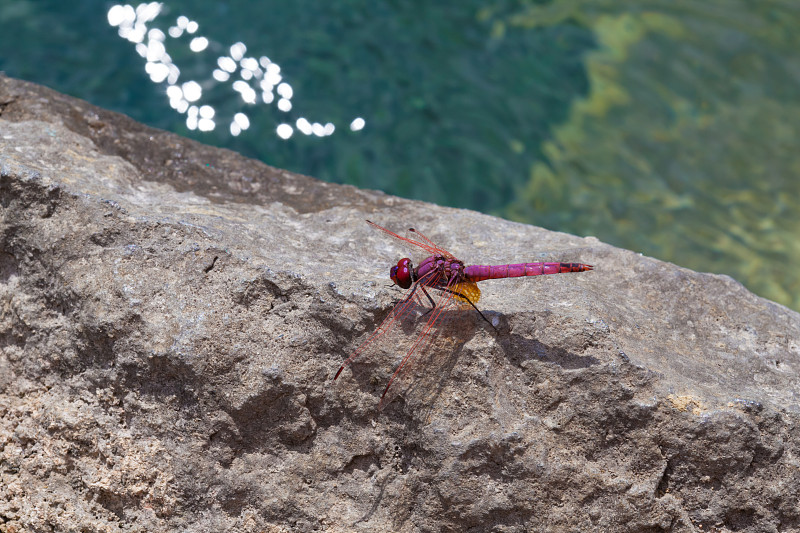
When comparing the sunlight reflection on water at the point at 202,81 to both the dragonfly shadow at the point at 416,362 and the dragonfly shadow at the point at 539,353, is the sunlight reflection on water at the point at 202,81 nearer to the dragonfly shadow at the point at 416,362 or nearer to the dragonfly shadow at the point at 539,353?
the dragonfly shadow at the point at 416,362

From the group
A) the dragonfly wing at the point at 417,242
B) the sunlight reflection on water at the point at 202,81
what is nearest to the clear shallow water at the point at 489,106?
the sunlight reflection on water at the point at 202,81

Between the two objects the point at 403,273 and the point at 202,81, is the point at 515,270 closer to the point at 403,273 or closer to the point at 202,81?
the point at 403,273

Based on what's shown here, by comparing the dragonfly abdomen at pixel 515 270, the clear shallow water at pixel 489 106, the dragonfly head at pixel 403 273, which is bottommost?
the clear shallow water at pixel 489 106

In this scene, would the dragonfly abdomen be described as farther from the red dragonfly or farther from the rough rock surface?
the rough rock surface

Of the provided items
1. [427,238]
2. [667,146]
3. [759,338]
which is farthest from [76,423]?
[667,146]

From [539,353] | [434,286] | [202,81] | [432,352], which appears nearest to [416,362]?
[432,352]
